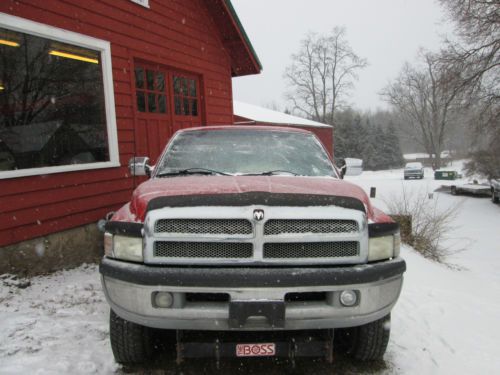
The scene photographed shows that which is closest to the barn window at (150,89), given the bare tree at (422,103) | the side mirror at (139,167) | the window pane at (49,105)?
the window pane at (49,105)

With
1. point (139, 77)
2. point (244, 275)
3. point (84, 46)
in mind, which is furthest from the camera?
point (139, 77)

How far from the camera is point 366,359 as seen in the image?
9.62 feet

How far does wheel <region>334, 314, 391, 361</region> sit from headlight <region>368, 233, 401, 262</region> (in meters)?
0.48

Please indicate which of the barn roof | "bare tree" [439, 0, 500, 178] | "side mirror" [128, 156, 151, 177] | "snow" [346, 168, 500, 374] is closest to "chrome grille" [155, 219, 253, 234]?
"snow" [346, 168, 500, 374]

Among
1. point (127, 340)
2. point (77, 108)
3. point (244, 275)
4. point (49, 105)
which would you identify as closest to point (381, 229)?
point (244, 275)

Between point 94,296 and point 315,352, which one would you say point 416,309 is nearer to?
point 315,352

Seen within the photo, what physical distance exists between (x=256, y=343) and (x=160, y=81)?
6.60m

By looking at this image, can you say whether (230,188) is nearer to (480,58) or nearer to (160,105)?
(160,105)

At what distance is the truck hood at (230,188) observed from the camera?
2574mm

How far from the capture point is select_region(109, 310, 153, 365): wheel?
2.70 m

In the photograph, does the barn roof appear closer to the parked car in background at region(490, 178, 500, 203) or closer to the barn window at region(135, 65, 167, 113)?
the barn window at region(135, 65, 167, 113)

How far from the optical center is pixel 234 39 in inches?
384

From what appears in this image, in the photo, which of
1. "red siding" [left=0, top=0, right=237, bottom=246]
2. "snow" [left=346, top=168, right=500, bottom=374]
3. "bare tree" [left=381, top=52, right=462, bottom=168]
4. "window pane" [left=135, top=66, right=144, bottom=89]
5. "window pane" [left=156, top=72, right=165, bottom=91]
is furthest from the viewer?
"bare tree" [left=381, top=52, right=462, bottom=168]

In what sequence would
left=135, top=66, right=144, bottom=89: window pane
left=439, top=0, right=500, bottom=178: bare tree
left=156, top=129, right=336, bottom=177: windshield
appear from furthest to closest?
1. left=439, top=0, right=500, bottom=178: bare tree
2. left=135, top=66, right=144, bottom=89: window pane
3. left=156, top=129, right=336, bottom=177: windshield
